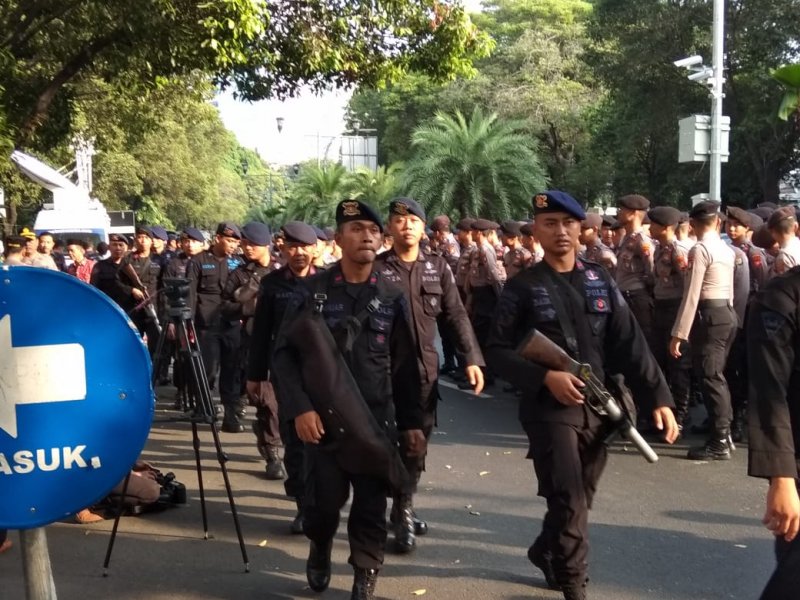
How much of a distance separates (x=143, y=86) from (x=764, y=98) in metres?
18.0

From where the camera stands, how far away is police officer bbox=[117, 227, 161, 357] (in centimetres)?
1073

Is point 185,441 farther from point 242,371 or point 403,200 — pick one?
point 403,200

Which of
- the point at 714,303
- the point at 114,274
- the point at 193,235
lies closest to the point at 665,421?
the point at 714,303

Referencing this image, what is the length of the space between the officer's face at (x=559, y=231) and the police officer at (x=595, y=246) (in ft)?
17.4

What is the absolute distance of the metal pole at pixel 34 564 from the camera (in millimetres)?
1971

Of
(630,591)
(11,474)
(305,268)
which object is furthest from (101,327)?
(305,268)

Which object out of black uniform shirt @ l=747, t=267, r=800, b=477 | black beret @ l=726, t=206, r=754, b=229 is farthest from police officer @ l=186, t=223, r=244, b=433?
black uniform shirt @ l=747, t=267, r=800, b=477

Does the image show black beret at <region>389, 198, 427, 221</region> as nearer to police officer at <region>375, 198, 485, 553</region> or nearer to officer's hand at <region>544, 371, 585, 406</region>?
police officer at <region>375, 198, 485, 553</region>

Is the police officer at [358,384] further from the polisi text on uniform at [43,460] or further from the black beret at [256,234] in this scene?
the black beret at [256,234]

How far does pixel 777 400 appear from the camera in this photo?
2947 mm

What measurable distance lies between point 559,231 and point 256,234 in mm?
3810

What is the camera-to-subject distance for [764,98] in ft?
76.5

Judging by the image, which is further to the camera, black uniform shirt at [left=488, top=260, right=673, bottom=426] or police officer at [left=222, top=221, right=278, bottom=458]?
police officer at [left=222, top=221, right=278, bottom=458]

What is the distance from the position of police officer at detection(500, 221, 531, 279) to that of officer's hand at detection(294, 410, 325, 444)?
7.36 metres
